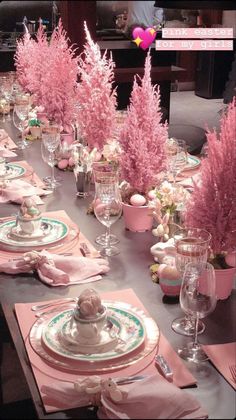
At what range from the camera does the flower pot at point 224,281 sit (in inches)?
61.7

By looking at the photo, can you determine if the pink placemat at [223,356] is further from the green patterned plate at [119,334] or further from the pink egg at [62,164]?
the pink egg at [62,164]

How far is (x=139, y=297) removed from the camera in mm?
1608

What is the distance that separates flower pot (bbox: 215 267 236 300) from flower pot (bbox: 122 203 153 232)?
0.46 metres

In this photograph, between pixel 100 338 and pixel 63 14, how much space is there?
5007mm

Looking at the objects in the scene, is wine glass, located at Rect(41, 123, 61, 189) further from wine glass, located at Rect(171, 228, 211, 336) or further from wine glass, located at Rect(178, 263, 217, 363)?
wine glass, located at Rect(178, 263, 217, 363)

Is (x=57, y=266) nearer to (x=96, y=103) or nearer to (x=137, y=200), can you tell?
(x=137, y=200)

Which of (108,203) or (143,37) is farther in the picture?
(143,37)

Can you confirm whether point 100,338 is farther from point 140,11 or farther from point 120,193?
point 140,11

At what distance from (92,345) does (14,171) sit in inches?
57.0

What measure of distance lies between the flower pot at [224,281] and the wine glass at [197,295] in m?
0.22

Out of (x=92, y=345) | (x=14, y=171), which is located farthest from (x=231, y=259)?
(x=14, y=171)

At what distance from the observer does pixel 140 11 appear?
682 cm

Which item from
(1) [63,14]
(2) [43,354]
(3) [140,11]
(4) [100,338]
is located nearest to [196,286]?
(4) [100,338]

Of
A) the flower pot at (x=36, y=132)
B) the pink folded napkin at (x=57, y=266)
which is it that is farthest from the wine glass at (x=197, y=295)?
the flower pot at (x=36, y=132)
